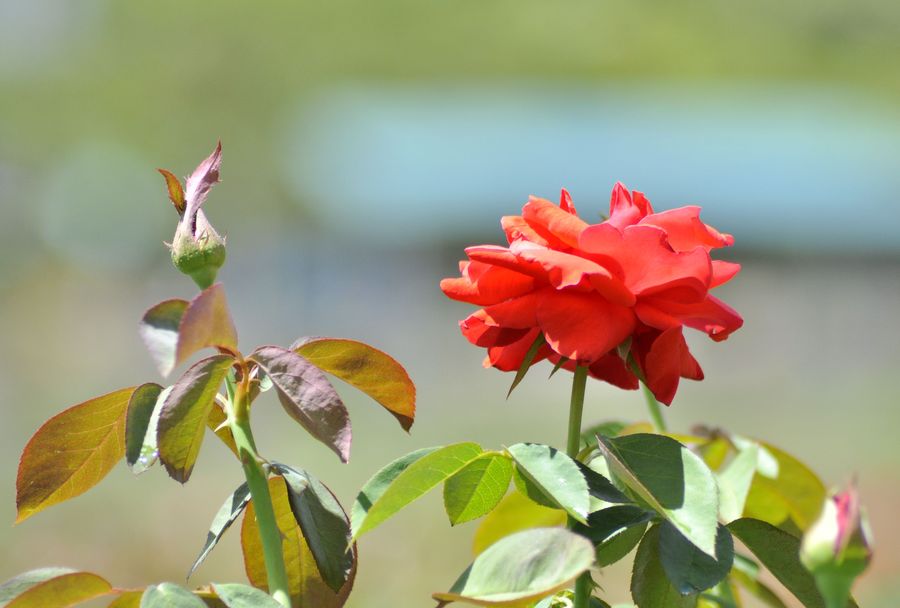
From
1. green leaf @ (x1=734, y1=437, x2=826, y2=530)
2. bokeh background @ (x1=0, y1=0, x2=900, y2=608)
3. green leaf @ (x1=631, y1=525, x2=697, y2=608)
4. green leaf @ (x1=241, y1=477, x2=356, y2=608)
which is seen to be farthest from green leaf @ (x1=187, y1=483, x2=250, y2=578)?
bokeh background @ (x1=0, y1=0, x2=900, y2=608)

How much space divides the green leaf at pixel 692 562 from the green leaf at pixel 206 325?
0.12 m

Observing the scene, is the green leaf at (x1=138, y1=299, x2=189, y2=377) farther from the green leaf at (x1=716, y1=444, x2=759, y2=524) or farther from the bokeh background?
the bokeh background

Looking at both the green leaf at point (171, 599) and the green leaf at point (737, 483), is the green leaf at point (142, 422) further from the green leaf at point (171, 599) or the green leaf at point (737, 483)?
the green leaf at point (737, 483)

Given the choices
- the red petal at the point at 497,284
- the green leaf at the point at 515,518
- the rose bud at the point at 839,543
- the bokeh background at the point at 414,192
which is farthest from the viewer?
the bokeh background at the point at 414,192

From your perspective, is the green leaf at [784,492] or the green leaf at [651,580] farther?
the green leaf at [784,492]

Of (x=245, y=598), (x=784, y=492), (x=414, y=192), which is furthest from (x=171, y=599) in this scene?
(x=414, y=192)

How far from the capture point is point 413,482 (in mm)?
278

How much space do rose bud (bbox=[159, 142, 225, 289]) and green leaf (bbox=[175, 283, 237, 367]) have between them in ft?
0.11

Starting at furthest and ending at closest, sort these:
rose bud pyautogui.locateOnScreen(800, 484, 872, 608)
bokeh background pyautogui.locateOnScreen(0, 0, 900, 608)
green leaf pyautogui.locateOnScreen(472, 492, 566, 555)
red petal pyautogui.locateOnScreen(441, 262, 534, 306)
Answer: bokeh background pyautogui.locateOnScreen(0, 0, 900, 608), green leaf pyautogui.locateOnScreen(472, 492, 566, 555), red petal pyautogui.locateOnScreen(441, 262, 534, 306), rose bud pyautogui.locateOnScreen(800, 484, 872, 608)

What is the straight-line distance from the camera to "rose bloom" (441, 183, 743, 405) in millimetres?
297

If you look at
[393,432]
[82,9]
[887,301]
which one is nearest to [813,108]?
[887,301]

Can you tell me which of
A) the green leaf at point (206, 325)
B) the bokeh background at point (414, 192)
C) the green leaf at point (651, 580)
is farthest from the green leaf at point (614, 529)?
the bokeh background at point (414, 192)

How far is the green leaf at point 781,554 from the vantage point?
11.8 inches

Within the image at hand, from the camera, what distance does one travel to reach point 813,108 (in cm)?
1106
